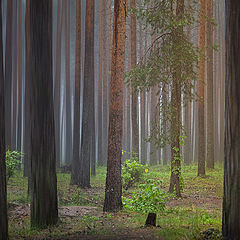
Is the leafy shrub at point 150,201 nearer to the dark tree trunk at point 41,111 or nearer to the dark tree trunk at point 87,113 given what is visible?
the dark tree trunk at point 41,111

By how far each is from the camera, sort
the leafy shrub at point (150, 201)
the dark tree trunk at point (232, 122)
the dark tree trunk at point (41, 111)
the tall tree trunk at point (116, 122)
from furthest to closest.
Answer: the tall tree trunk at point (116, 122) < the leafy shrub at point (150, 201) < the dark tree trunk at point (41, 111) < the dark tree trunk at point (232, 122)

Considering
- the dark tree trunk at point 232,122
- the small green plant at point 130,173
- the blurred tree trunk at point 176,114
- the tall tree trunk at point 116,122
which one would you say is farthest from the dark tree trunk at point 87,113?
the dark tree trunk at point 232,122

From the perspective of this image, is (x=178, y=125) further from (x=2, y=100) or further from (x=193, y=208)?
(x=2, y=100)

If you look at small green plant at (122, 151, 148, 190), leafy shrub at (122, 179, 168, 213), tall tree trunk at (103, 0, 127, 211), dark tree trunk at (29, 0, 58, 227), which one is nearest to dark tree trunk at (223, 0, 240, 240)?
dark tree trunk at (29, 0, 58, 227)

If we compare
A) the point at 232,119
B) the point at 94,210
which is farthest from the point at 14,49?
the point at 232,119

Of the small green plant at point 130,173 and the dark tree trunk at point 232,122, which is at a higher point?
the dark tree trunk at point 232,122

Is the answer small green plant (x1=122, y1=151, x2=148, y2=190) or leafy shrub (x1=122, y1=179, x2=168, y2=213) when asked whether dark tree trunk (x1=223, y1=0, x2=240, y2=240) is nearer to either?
leafy shrub (x1=122, y1=179, x2=168, y2=213)

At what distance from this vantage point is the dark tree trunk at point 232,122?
546 centimetres

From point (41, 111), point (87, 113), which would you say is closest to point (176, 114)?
point (87, 113)

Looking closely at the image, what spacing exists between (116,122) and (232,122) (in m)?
5.37

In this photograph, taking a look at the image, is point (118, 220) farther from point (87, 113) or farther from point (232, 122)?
point (87, 113)

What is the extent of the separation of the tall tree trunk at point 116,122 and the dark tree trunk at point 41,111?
267 cm

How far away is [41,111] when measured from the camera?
7949 millimetres

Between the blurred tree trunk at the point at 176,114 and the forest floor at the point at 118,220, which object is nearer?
the forest floor at the point at 118,220
